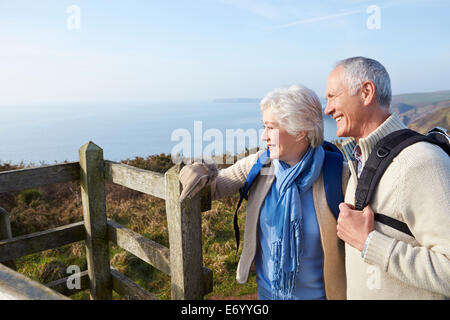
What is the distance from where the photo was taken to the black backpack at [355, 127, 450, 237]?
1620mm

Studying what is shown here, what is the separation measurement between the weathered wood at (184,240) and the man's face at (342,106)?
3.42 ft

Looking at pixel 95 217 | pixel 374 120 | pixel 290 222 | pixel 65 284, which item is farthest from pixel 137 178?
pixel 374 120

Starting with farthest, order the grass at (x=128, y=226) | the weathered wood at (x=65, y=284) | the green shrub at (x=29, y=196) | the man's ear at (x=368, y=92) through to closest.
Answer: 1. the green shrub at (x=29, y=196)
2. the grass at (x=128, y=226)
3. the weathered wood at (x=65, y=284)
4. the man's ear at (x=368, y=92)

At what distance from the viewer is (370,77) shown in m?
1.82

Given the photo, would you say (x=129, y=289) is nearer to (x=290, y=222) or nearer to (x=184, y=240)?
(x=184, y=240)

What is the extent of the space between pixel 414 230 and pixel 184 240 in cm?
145

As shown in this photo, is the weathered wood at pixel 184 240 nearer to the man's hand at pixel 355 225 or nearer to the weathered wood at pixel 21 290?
the man's hand at pixel 355 225

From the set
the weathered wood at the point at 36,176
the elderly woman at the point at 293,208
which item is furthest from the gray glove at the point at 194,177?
the weathered wood at the point at 36,176

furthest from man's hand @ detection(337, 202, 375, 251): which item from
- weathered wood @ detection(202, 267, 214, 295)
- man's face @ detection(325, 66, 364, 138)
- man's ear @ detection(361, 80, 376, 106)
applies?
weathered wood @ detection(202, 267, 214, 295)

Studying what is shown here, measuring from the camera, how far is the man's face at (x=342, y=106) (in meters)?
1.87

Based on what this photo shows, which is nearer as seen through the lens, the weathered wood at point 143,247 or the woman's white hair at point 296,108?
the woman's white hair at point 296,108

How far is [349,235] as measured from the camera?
176cm
